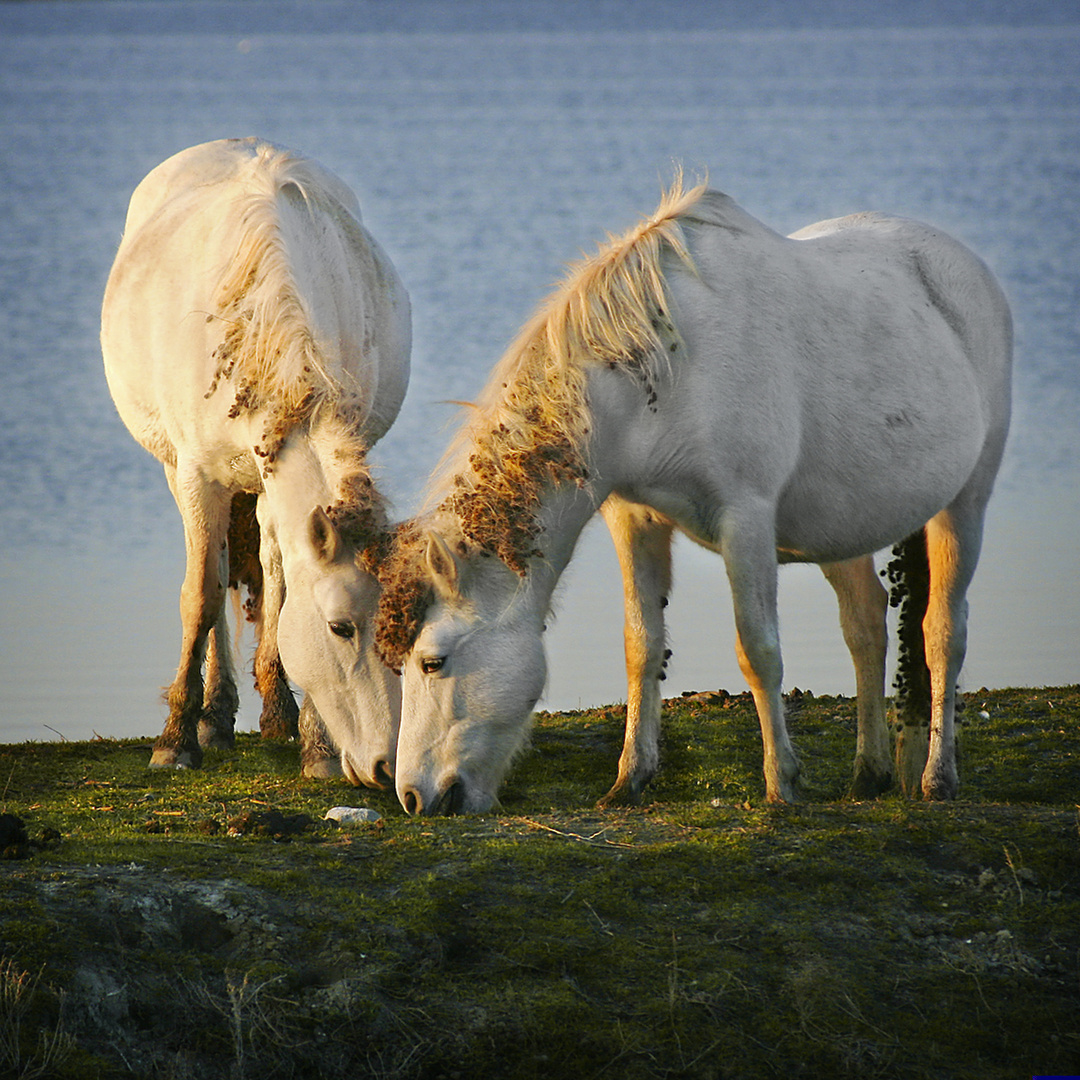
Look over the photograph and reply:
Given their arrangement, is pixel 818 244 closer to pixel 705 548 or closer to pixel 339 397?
pixel 705 548

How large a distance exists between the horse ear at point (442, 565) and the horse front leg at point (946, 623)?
2.83 m

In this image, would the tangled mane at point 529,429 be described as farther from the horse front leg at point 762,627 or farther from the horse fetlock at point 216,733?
the horse fetlock at point 216,733

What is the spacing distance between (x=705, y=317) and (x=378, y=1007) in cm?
326

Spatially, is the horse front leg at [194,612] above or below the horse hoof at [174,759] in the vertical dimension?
above

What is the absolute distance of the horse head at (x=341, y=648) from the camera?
602cm

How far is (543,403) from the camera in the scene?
5328mm

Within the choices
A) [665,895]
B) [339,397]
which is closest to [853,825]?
[665,895]

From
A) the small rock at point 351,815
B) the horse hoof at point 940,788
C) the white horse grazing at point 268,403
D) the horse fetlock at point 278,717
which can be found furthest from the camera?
the horse fetlock at point 278,717

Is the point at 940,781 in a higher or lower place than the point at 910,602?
lower

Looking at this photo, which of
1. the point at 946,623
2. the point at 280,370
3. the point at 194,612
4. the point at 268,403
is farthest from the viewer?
the point at 194,612

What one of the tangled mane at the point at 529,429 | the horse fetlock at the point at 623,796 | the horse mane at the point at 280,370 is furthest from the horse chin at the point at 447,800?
the horse mane at the point at 280,370

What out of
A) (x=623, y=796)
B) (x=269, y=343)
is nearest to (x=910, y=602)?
(x=623, y=796)

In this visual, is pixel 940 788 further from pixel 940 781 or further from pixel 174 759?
pixel 174 759

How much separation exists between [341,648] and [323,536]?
0.54m
